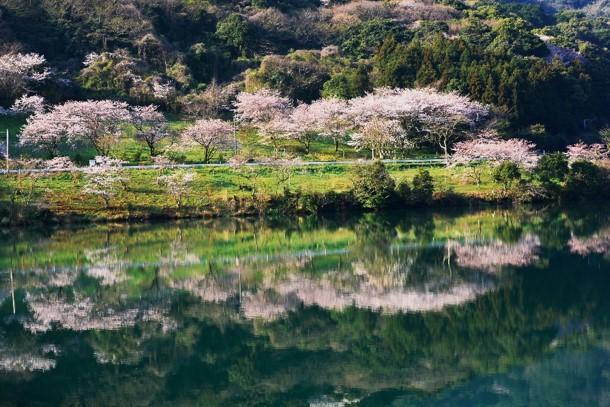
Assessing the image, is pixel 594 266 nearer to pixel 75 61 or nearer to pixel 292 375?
pixel 292 375

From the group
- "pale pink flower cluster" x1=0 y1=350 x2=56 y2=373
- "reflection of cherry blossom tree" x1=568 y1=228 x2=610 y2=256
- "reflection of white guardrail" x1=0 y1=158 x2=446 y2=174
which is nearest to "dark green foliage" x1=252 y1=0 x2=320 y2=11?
"reflection of white guardrail" x1=0 y1=158 x2=446 y2=174

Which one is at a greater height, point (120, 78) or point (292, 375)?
point (120, 78)

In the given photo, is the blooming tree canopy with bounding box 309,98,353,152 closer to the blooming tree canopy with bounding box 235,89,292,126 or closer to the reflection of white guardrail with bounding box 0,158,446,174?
the blooming tree canopy with bounding box 235,89,292,126

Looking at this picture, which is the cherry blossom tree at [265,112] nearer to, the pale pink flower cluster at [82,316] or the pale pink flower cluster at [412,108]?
the pale pink flower cluster at [412,108]

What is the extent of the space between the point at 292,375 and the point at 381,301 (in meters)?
6.88

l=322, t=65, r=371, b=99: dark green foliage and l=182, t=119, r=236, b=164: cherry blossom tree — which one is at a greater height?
l=322, t=65, r=371, b=99: dark green foliage

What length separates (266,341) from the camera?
60.4ft

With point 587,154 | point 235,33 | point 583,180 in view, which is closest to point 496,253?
point 583,180

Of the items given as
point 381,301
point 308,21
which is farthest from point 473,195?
point 308,21

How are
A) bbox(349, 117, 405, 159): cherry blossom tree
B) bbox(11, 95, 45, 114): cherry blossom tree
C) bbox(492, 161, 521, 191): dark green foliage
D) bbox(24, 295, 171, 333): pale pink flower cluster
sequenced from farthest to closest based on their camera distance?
1. bbox(11, 95, 45, 114): cherry blossom tree
2. bbox(349, 117, 405, 159): cherry blossom tree
3. bbox(492, 161, 521, 191): dark green foliage
4. bbox(24, 295, 171, 333): pale pink flower cluster

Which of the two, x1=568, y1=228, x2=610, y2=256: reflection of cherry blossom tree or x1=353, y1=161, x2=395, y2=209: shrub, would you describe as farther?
x1=353, y1=161, x2=395, y2=209: shrub

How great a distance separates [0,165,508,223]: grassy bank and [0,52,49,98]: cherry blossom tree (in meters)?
18.3

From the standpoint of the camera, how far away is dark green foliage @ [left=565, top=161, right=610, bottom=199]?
1951 inches

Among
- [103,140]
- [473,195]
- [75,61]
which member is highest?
[75,61]
